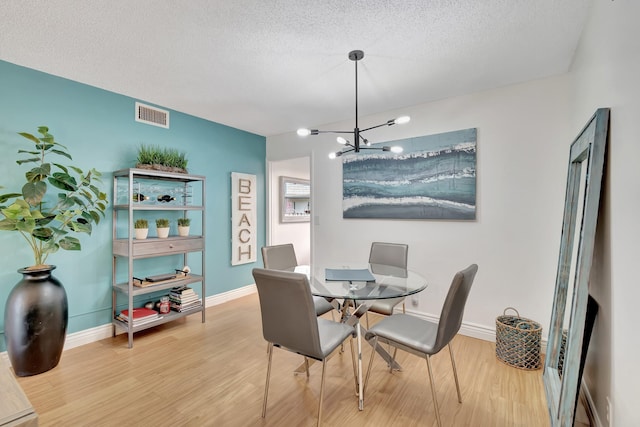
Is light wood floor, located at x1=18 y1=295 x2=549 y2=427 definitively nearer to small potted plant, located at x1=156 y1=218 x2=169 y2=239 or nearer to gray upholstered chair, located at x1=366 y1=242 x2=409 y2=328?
gray upholstered chair, located at x1=366 y1=242 x2=409 y2=328

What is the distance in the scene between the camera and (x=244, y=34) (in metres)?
1.97

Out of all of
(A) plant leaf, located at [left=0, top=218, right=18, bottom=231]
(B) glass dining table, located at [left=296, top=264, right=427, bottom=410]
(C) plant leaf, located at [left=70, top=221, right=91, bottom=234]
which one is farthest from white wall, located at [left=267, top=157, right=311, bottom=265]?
(A) plant leaf, located at [left=0, top=218, right=18, bottom=231]

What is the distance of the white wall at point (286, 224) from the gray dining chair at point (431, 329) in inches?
119

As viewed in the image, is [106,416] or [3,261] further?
[3,261]

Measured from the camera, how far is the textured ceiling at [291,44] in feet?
5.66

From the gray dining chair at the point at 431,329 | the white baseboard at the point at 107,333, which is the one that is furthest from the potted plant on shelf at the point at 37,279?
the gray dining chair at the point at 431,329

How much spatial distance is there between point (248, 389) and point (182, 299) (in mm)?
1547

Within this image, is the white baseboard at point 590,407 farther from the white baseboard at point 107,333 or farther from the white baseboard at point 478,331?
the white baseboard at point 478,331

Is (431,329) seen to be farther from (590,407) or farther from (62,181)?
(62,181)

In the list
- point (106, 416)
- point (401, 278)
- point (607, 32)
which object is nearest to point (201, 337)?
point (106, 416)

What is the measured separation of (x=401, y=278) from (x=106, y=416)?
2227 mm

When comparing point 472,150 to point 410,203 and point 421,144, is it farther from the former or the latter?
point 410,203

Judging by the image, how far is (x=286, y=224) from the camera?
538cm

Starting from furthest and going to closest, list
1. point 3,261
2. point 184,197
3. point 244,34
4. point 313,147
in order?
point 313,147
point 184,197
point 3,261
point 244,34
